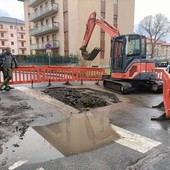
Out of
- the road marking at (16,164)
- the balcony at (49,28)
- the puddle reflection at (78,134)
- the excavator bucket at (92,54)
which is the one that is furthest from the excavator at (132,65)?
the balcony at (49,28)

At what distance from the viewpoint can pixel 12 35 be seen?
263 ft

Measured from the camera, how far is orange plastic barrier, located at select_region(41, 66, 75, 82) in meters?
11.4

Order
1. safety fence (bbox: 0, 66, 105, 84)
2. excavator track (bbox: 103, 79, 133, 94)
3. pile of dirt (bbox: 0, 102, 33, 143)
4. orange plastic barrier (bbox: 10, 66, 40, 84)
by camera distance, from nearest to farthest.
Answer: pile of dirt (bbox: 0, 102, 33, 143), excavator track (bbox: 103, 79, 133, 94), orange plastic barrier (bbox: 10, 66, 40, 84), safety fence (bbox: 0, 66, 105, 84)

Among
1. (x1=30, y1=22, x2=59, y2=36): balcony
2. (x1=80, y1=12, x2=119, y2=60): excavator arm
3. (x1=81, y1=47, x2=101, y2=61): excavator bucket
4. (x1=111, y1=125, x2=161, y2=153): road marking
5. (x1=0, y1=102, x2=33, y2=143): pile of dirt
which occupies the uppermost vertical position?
(x1=30, y1=22, x2=59, y2=36): balcony

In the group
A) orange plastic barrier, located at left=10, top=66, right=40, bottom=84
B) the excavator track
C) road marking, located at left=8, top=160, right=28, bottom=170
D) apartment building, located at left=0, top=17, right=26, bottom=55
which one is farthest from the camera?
apartment building, located at left=0, top=17, right=26, bottom=55

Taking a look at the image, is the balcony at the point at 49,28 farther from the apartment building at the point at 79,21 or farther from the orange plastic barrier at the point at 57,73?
the orange plastic barrier at the point at 57,73

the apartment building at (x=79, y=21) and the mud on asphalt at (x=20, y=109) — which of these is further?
the apartment building at (x=79, y=21)

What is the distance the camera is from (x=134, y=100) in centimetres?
824

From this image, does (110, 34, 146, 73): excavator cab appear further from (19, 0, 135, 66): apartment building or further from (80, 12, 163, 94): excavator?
(19, 0, 135, 66): apartment building

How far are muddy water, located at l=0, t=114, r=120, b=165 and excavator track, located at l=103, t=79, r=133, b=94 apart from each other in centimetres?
402

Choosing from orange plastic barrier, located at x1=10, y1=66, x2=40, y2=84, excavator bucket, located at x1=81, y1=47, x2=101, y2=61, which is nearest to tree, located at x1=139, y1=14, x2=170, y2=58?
excavator bucket, located at x1=81, y1=47, x2=101, y2=61

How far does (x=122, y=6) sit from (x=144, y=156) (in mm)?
30459

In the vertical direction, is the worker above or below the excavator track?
above

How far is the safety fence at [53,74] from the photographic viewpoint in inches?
422
